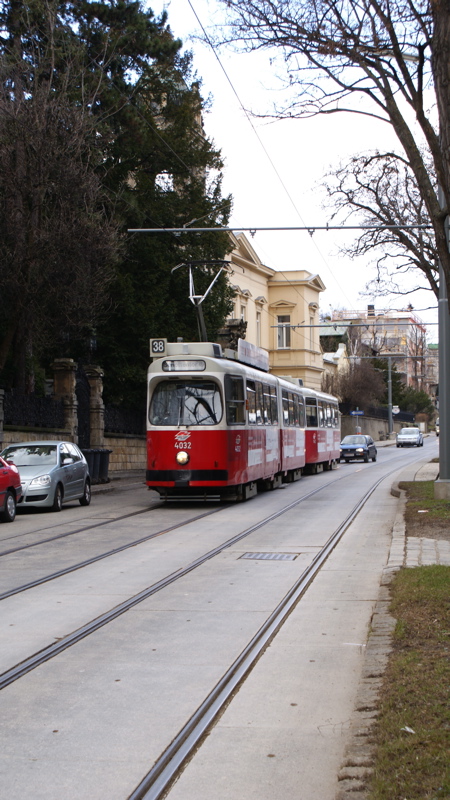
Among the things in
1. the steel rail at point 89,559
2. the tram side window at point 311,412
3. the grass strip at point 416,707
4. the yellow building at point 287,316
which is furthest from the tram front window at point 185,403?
the yellow building at point 287,316

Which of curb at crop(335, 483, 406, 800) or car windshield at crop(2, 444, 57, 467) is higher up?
car windshield at crop(2, 444, 57, 467)

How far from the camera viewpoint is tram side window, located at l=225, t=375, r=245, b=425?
20.2 metres

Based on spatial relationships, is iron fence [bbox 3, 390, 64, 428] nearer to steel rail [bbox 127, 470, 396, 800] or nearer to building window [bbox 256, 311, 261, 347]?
steel rail [bbox 127, 470, 396, 800]

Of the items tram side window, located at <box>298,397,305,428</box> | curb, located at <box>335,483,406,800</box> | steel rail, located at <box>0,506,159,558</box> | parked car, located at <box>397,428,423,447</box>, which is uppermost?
tram side window, located at <box>298,397,305,428</box>

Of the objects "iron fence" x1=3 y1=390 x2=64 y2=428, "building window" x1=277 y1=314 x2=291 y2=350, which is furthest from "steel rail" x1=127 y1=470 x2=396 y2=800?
"building window" x1=277 y1=314 x2=291 y2=350

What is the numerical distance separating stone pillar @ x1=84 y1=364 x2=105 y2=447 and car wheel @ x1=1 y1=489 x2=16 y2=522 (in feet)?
50.1

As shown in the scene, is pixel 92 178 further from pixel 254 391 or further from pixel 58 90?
pixel 254 391

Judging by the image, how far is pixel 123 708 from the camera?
5.78m

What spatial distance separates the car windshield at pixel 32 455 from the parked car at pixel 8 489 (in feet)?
6.53

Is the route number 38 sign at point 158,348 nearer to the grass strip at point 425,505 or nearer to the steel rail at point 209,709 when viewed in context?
the grass strip at point 425,505

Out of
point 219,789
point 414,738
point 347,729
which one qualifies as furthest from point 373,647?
point 219,789

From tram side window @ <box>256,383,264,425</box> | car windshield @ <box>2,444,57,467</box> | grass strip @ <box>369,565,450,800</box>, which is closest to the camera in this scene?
grass strip @ <box>369,565,450,800</box>

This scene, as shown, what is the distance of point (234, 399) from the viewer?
20.7 meters

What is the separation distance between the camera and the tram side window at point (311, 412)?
34.9 m
